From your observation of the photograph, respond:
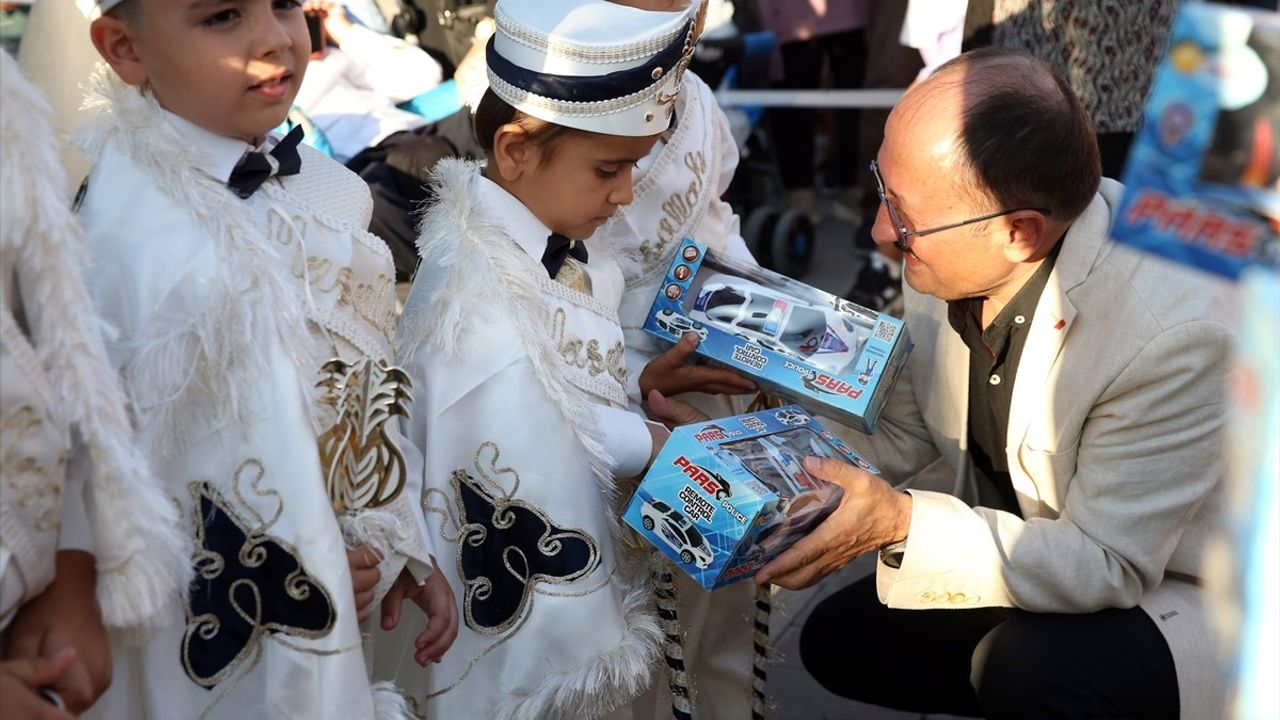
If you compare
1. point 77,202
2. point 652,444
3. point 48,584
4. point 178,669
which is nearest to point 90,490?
point 48,584

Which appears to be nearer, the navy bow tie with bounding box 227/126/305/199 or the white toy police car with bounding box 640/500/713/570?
the navy bow tie with bounding box 227/126/305/199

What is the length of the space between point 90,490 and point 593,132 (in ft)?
3.63

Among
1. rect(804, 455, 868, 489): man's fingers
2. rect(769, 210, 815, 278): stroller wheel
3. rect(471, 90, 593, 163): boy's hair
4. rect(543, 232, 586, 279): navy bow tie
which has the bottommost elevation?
rect(769, 210, 815, 278): stroller wheel

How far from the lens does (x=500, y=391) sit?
2232 millimetres

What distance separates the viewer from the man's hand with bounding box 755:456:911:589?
2361mm

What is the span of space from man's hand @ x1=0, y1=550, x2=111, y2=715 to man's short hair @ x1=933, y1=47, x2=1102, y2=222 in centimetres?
166

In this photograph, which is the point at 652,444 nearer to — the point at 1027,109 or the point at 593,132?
the point at 593,132

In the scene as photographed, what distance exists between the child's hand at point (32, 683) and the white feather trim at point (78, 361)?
81 mm

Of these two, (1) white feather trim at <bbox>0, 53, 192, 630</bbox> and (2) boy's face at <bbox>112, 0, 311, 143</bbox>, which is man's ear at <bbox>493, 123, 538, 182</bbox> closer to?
(2) boy's face at <bbox>112, 0, 311, 143</bbox>

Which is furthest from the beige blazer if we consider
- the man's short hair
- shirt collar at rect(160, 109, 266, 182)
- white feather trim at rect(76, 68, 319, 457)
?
shirt collar at rect(160, 109, 266, 182)

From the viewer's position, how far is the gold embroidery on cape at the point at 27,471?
1548 millimetres

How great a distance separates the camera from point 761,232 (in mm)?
6328

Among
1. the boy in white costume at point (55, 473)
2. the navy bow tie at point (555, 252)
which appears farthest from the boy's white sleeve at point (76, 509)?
the navy bow tie at point (555, 252)

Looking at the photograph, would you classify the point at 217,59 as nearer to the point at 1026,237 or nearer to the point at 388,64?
the point at 1026,237
